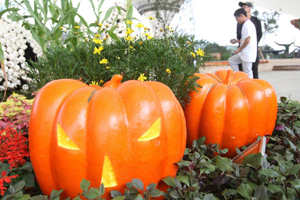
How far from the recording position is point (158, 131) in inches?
52.2

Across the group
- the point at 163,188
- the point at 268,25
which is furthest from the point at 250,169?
the point at 268,25

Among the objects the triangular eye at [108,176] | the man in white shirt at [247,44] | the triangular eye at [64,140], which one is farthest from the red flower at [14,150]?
the man in white shirt at [247,44]

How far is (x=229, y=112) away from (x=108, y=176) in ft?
3.50

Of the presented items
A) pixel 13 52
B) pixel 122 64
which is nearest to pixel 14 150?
pixel 122 64

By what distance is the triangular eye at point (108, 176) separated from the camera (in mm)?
1258

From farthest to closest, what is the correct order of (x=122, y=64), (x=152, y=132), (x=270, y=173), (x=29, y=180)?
(x=122, y=64) < (x=29, y=180) < (x=152, y=132) < (x=270, y=173)

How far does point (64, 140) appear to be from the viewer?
4.13ft

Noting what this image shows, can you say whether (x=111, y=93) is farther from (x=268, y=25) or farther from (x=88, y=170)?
(x=268, y=25)

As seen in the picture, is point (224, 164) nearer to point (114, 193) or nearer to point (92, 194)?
point (114, 193)

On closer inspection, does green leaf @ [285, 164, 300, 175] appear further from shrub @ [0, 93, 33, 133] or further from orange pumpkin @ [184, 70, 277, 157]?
shrub @ [0, 93, 33, 133]

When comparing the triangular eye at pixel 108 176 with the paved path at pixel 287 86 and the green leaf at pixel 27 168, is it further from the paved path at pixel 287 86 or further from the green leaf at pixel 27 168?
the paved path at pixel 287 86

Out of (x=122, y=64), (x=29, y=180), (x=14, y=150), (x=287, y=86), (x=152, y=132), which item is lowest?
(x=287, y=86)

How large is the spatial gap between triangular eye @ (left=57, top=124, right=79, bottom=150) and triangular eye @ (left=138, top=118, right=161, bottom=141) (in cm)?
34

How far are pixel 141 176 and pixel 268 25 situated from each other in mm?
26659
